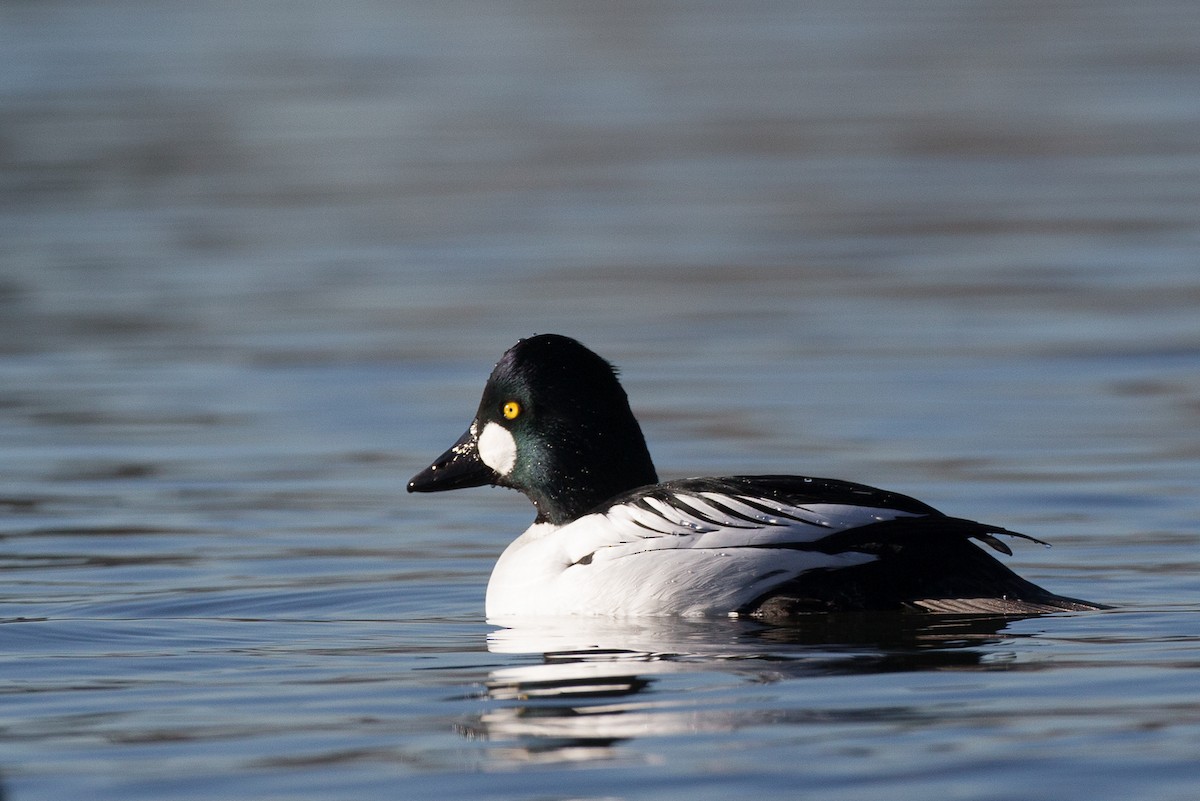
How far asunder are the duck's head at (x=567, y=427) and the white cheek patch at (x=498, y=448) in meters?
0.02

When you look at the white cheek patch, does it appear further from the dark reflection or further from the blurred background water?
the dark reflection

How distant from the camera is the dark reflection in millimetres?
5863

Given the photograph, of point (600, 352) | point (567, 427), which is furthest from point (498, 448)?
point (600, 352)

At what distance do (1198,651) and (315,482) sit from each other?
4930mm

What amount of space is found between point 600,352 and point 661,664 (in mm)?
6791

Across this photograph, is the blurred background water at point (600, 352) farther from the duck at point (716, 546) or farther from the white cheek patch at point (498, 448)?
the white cheek patch at point (498, 448)

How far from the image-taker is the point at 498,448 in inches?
334

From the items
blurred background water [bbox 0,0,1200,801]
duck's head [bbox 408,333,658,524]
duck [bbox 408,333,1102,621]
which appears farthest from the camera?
duck's head [bbox 408,333,658,524]

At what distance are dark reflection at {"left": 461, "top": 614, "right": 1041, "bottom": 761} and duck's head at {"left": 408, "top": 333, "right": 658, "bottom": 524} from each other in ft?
2.41

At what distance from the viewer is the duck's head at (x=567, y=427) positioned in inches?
325

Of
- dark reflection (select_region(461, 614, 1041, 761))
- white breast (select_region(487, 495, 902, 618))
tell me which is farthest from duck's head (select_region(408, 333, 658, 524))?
dark reflection (select_region(461, 614, 1041, 761))

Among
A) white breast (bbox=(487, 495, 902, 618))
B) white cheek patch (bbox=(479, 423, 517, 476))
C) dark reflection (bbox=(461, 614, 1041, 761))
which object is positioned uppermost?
white cheek patch (bbox=(479, 423, 517, 476))

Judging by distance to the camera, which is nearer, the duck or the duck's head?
the duck

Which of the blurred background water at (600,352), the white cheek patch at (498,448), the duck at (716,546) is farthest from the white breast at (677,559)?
the white cheek patch at (498,448)
